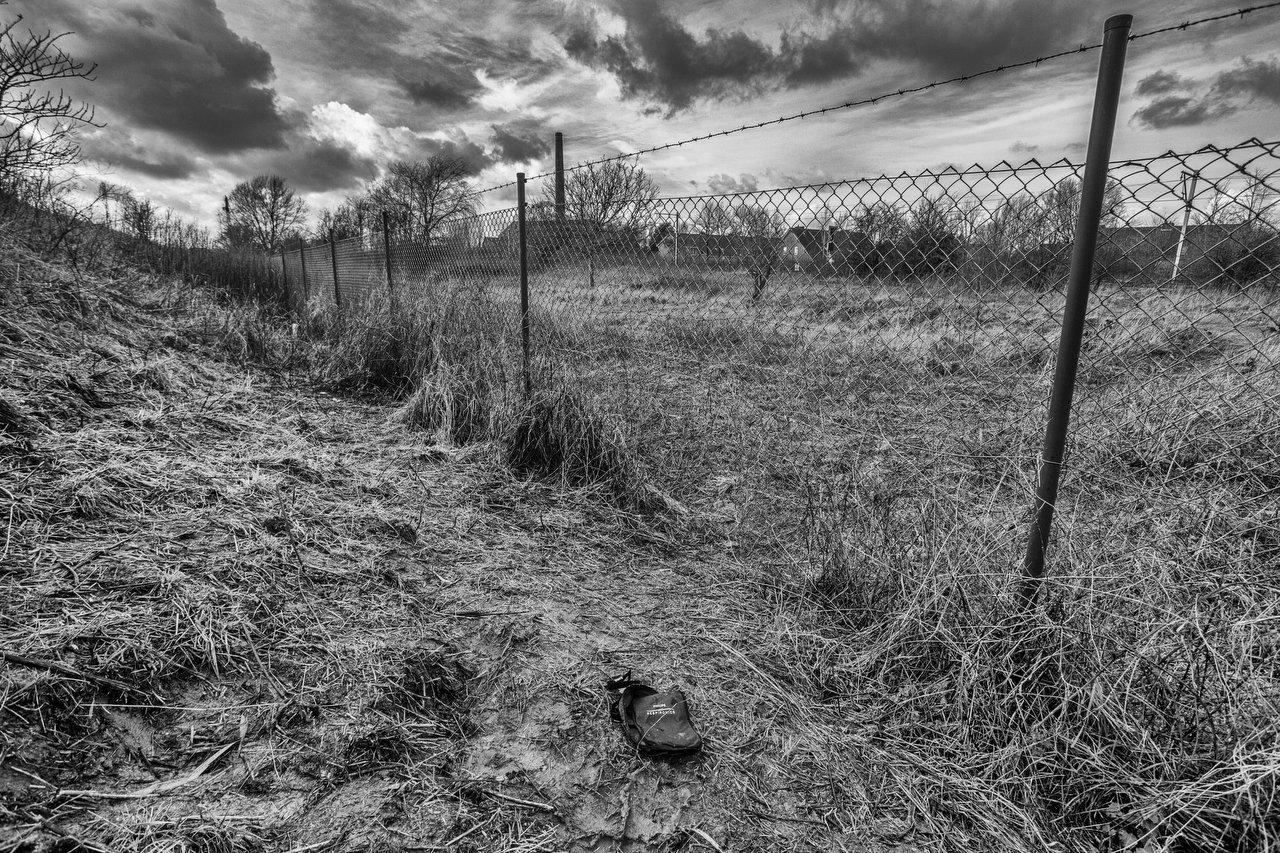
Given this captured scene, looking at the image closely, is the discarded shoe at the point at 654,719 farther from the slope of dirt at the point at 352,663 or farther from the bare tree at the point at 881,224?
the bare tree at the point at 881,224

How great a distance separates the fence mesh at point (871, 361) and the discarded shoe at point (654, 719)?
1173 mm

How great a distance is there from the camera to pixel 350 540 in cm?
247


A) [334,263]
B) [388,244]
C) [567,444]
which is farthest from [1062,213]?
[334,263]

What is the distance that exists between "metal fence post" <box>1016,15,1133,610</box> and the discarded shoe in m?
1.02

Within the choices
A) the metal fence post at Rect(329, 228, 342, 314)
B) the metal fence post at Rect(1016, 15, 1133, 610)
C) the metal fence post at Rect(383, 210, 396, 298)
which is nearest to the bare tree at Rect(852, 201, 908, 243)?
the metal fence post at Rect(1016, 15, 1133, 610)

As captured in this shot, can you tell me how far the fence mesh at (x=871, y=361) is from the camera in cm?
253

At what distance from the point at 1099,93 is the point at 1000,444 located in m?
2.62

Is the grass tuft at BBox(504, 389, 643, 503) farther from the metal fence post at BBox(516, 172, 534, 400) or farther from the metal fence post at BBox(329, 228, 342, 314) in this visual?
the metal fence post at BBox(329, 228, 342, 314)

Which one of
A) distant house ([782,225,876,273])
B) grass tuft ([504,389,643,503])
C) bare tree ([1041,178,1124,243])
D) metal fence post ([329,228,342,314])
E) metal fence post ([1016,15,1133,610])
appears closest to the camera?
metal fence post ([1016,15,1133,610])

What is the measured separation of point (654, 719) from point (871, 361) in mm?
4473

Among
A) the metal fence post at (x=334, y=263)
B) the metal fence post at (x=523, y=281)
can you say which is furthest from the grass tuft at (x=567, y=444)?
the metal fence post at (x=334, y=263)

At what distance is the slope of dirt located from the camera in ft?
4.42

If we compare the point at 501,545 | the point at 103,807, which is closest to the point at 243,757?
the point at 103,807

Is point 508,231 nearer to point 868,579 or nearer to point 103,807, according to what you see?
point 868,579
